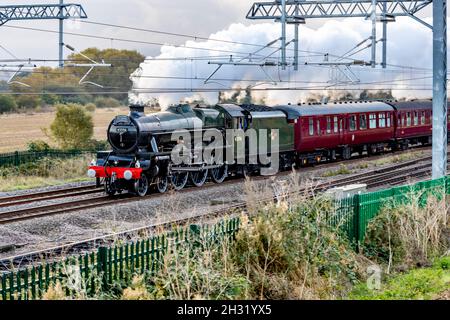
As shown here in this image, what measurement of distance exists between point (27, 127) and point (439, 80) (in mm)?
44803

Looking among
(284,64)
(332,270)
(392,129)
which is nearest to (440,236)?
(332,270)

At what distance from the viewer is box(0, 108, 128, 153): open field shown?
158 feet

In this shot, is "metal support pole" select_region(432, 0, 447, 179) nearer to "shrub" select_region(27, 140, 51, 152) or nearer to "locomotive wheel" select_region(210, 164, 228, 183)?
"locomotive wheel" select_region(210, 164, 228, 183)

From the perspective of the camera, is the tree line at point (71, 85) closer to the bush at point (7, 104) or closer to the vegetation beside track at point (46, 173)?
the bush at point (7, 104)

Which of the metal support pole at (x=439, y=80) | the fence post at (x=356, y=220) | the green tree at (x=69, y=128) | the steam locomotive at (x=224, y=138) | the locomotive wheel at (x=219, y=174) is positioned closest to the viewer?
the fence post at (x=356, y=220)

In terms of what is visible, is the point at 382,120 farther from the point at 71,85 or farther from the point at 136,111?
A: the point at 71,85

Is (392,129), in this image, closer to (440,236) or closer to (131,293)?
(440,236)

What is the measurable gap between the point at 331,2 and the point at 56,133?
15167 millimetres

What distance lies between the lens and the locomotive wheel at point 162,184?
78.2 ft

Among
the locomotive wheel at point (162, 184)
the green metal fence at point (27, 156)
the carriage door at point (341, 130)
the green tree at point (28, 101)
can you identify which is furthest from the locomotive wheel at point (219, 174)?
the green tree at point (28, 101)

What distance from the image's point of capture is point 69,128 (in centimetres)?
3828

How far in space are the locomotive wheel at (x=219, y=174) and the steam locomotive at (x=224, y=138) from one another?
0.04 metres

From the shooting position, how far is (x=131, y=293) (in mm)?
9195

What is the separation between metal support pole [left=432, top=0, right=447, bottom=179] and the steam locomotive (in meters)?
8.56
